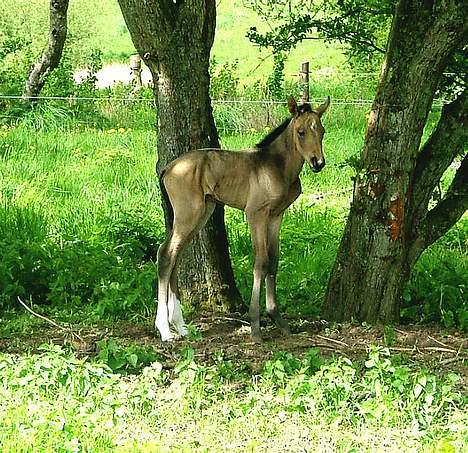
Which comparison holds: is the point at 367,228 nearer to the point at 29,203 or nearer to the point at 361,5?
the point at 361,5

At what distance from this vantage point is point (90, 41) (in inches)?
977

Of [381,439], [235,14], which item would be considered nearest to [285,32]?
[381,439]

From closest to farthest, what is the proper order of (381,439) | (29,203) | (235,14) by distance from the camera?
1. (381,439)
2. (29,203)
3. (235,14)

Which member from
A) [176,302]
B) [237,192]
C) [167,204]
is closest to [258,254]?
[237,192]

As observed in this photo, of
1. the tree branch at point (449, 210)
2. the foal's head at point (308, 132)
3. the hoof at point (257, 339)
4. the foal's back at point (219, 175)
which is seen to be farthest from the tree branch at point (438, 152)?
the hoof at point (257, 339)

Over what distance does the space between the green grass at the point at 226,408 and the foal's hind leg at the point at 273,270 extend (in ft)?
3.99

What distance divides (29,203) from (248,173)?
468 centimetres

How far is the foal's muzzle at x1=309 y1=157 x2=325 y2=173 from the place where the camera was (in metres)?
6.62

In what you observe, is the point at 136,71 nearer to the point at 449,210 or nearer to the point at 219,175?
the point at 449,210

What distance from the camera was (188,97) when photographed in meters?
7.71

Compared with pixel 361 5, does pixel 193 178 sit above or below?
below

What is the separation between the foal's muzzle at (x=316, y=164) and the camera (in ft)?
21.7

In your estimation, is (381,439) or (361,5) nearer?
(381,439)

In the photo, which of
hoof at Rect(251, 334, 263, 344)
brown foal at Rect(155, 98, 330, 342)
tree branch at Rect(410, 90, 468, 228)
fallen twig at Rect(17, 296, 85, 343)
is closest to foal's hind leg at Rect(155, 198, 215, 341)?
brown foal at Rect(155, 98, 330, 342)
